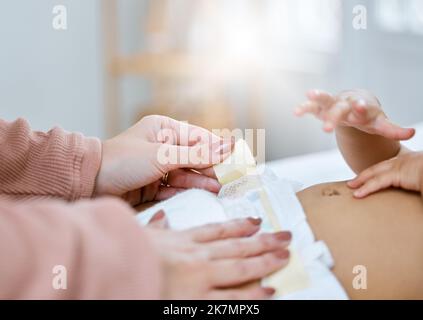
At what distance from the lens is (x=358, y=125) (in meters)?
0.85

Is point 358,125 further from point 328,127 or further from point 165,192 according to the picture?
point 165,192

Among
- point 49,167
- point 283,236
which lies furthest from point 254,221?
point 49,167

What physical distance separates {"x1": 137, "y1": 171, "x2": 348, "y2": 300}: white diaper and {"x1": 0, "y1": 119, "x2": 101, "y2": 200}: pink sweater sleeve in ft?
0.54

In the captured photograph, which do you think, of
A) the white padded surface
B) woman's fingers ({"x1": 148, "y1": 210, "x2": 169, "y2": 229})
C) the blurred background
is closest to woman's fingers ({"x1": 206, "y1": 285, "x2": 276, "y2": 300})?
woman's fingers ({"x1": 148, "y1": 210, "x2": 169, "y2": 229})

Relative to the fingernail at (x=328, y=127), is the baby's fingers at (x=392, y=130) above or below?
below

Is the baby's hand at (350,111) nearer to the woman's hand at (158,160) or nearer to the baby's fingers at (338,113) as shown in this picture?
the baby's fingers at (338,113)

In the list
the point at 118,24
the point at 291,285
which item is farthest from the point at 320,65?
the point at 291,285

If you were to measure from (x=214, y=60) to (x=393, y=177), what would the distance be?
1.96 metres

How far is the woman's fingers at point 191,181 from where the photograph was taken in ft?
2.87

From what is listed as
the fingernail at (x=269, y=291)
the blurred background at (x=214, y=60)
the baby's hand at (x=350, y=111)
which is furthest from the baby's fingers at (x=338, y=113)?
the blurred background at (x=214, y=60)

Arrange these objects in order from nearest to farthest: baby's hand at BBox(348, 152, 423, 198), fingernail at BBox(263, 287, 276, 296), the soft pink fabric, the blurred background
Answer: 1. the soft pink fabric
2. fingernail at BBox(263, 287, 276, 296)
3. baby's hand at BBox(348, 152, 423, 198)
4. the blurred background

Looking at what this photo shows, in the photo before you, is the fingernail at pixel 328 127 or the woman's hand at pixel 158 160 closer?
the fingernail at pixel 328 127

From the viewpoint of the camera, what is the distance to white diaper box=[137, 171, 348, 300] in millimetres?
646

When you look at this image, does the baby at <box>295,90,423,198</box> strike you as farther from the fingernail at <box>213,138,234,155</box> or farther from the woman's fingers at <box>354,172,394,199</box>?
the fingernail at <box>213,138,234,155</box>
